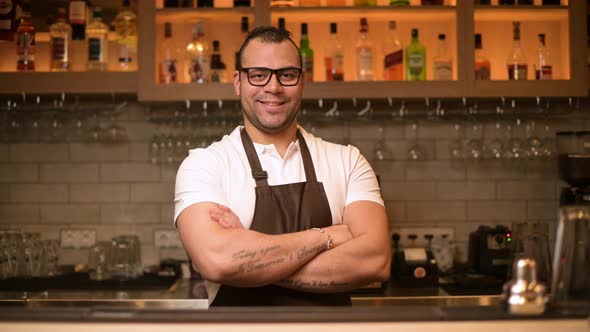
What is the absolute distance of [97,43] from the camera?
3.54m

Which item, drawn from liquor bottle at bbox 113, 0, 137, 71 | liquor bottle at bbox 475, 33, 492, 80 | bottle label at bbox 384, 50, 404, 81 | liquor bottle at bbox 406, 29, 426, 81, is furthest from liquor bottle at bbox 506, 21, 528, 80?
liquor bottle at bbox 113, 0, 137, 71

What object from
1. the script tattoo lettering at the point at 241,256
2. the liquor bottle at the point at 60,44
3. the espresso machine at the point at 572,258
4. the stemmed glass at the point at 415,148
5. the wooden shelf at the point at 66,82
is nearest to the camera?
the espresso machine at the point at 572,258

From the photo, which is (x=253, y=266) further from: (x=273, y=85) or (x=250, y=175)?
(x=273, y=85)

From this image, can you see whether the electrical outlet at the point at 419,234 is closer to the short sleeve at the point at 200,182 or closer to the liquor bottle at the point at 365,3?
the liquor bottle at the point at 365,3

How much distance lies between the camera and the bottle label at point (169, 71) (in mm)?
3477

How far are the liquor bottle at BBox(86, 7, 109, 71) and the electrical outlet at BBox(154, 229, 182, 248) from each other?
0.91 meters

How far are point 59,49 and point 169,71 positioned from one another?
58cm

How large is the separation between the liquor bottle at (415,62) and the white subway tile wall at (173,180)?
0.40 meters

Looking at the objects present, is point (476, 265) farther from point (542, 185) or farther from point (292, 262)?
point (292, 262)

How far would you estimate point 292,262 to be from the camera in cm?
188

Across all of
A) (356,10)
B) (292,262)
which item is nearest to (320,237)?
(292,262)

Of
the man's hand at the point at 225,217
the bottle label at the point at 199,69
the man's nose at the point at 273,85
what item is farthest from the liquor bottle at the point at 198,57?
the man's hand at the point at 225,217

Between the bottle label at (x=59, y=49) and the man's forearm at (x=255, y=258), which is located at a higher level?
the bottle label at (x=59, y=49)

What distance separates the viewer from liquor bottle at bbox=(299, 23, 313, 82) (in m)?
3.46
